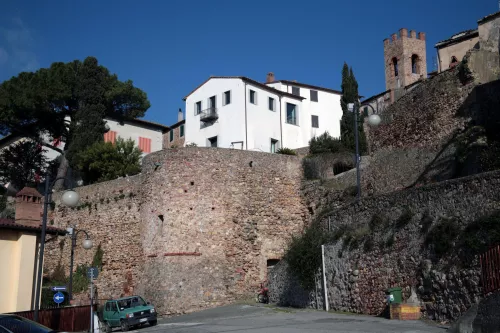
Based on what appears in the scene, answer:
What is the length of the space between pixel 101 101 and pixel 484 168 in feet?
104

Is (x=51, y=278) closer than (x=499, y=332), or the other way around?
(x=499, y=332)

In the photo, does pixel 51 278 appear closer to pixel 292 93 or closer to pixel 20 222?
pixel 20 222

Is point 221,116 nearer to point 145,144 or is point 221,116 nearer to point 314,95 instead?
point 314,95

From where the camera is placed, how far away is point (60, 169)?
44688mm

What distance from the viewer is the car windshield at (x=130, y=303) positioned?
78.8 feet

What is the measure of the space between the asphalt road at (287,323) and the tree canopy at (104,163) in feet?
Answer: 59.9

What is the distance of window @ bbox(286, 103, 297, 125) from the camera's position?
47.7m

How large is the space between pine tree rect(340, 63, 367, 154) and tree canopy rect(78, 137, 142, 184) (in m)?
14.8

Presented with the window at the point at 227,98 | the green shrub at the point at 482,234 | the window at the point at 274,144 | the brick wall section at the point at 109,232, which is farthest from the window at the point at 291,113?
the green shrub at the point at 482,234

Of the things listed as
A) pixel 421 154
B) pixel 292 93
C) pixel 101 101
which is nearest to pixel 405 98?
pixel 421 154

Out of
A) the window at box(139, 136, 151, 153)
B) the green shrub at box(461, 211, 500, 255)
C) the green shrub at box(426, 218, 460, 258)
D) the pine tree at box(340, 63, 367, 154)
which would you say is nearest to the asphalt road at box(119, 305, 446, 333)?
the green shrub at box(426, 218, 460, 258)

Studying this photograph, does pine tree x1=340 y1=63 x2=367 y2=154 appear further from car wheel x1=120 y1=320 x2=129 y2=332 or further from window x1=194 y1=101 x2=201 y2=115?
car wheel x1=120 y1=320 x2=129 y2=332

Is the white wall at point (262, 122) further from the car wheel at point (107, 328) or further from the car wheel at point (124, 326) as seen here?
the car wheel at point (124, 326)

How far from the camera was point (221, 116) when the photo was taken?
148 feet
